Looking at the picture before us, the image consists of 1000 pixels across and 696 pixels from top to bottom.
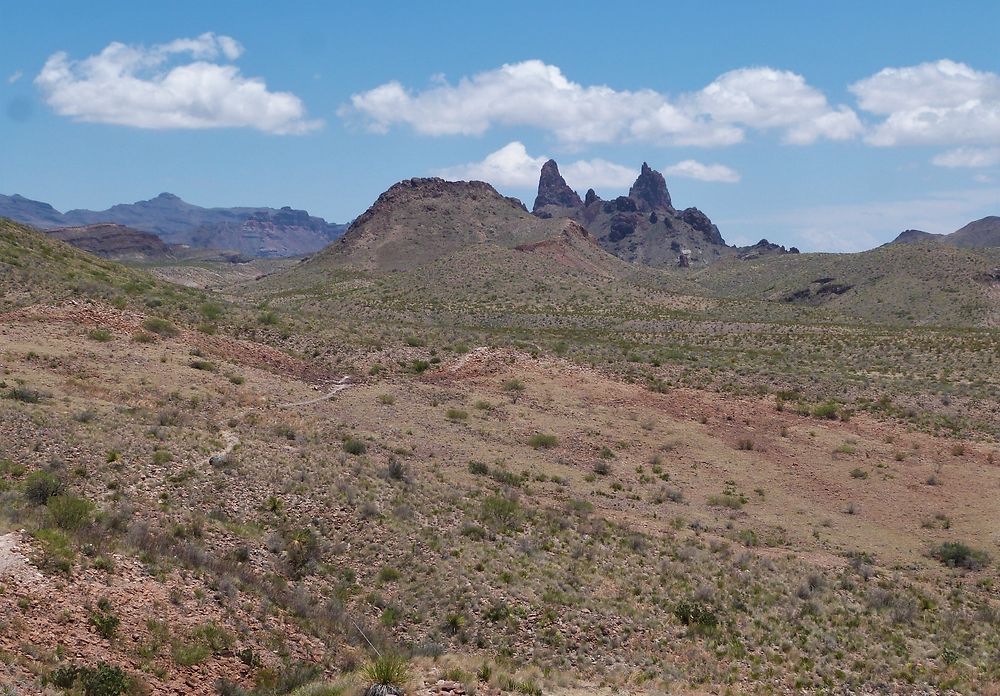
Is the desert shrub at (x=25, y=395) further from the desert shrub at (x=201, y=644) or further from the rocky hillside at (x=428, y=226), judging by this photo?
the rocky hillside at (x=428, y=226)

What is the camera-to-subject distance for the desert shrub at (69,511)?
16.2 metres

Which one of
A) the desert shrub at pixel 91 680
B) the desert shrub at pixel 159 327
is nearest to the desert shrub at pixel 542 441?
the desert shrub at pixel 159 327

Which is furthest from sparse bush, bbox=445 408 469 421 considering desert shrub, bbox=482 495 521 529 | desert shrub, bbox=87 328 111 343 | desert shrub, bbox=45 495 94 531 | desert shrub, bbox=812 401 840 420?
desert shrub, bbox=45 495 94 531

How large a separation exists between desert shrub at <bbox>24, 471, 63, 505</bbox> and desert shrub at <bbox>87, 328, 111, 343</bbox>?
17.7m

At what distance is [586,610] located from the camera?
60.5 feet

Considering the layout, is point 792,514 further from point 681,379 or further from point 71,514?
point 71,514

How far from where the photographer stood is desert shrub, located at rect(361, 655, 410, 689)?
12758mm

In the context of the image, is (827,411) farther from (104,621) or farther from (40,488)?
(104,621)

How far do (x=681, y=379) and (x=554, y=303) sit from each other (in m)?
50.2

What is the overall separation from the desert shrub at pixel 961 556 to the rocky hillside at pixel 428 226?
117 metres

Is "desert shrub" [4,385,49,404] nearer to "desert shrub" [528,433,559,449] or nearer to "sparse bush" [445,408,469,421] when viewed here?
"sparse bush" [445,408,469,421]

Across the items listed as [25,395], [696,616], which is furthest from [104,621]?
[25,395]

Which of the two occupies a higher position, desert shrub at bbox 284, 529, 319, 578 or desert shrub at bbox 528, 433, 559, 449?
desert shrub at bbox 528, 433, 559, 449

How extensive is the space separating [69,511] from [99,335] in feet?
66.4
